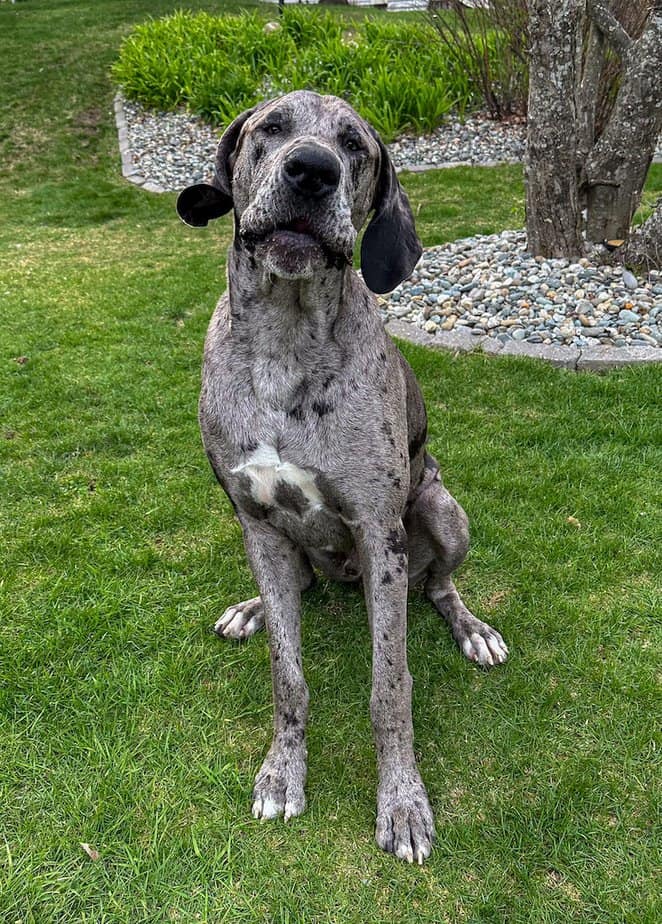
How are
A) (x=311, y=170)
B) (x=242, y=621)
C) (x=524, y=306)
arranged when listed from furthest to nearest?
(x=524, y=306) → (x=242, y=621) → (x=311, y=170)

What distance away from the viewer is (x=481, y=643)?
2.88m

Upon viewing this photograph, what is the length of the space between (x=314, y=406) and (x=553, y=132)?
419 cm

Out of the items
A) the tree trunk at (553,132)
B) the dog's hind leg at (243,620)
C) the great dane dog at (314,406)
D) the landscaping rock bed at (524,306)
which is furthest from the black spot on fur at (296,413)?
the tree trunk at (553,132)

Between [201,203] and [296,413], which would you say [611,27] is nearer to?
[201,203]

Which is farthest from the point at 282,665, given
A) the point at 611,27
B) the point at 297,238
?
the point at 611,27

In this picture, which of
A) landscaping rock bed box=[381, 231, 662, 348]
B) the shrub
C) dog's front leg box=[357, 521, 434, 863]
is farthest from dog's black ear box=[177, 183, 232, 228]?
the shrub

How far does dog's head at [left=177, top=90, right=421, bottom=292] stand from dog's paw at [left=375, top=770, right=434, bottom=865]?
5.20 ft

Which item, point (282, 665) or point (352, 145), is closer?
point (352, 145)

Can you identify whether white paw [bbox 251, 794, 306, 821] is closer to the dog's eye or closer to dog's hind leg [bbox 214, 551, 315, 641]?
dog's hind leg [bbox 214, 551, 315, 641]

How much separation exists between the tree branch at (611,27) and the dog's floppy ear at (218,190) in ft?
15.1

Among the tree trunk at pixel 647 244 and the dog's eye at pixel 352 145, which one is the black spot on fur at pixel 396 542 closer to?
the dog's eye at pixel 352 145

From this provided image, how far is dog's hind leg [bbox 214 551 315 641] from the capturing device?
3037 millimetres

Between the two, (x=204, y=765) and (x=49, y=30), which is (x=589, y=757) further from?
(x=49, y=30)

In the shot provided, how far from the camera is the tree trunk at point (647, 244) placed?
5.51m
